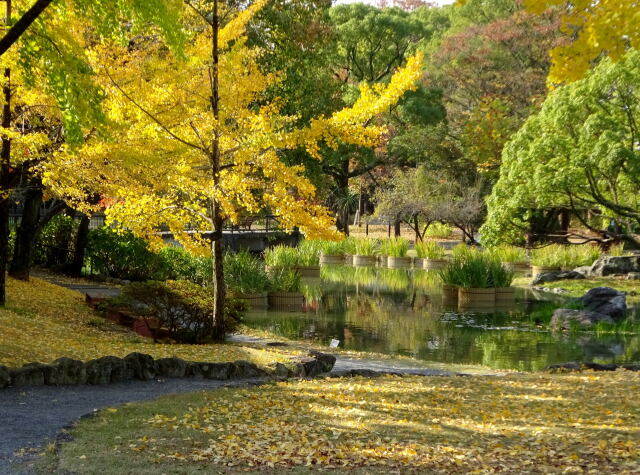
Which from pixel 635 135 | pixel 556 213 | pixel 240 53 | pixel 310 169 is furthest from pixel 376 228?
pixel 240 53

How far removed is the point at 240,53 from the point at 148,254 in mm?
10332

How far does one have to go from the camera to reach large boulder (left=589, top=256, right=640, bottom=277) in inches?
987

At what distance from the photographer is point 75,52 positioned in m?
9.48

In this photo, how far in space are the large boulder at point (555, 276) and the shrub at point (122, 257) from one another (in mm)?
12215

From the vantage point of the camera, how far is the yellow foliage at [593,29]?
6.73 m

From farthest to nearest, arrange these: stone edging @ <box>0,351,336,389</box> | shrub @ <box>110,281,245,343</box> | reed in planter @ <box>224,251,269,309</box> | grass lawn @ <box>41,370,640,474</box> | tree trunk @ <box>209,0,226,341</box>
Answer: reed in planter @ <box>224,251,269,309</box> < shrub @ <box>110,281,245,343</box> < tree trunk @ <box>209,0,226,341</box> < stone edging @ <box>0,351,336,389</box> < grass lawn @ <box>41,370,640,474</box>

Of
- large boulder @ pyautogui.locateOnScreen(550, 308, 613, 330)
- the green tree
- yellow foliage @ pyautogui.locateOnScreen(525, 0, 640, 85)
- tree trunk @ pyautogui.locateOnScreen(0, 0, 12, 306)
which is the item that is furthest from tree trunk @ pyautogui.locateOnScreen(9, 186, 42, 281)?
the green tree

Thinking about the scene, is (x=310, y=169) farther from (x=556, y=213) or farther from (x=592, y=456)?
(x=592, y=456)

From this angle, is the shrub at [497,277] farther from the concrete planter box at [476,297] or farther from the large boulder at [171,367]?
the large boulder at [171,367]

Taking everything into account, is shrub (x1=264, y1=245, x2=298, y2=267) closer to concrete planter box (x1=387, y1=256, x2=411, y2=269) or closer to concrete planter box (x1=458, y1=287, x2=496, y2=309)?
concrete planter box (x1=458, y1=287, x2=496, y2=309)

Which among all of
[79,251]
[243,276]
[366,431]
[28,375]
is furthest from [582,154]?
[28,375]

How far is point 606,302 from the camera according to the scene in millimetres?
18234

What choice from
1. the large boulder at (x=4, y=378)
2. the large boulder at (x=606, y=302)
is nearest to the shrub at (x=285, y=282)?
the large boulder at (x=606, y=302)

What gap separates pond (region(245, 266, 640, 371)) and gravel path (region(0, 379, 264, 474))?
237 inches
